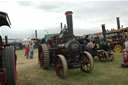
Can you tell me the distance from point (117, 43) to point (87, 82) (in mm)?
9524

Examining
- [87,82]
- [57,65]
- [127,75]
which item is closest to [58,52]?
[57,65]

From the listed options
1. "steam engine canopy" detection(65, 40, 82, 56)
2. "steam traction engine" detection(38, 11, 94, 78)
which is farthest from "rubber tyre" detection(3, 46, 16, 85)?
"steam engine canopy" detection(65, 40, 82, 56)

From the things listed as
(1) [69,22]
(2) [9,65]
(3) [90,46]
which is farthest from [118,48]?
(2) [9,65]

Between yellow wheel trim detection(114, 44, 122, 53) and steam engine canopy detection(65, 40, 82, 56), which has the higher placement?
steam engine canopy detection(65, 40, 82, 56)

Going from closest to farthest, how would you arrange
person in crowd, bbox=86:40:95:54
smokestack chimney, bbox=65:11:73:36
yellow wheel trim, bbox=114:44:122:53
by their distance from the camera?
smokestack chimney, bbox=65:11:73:36, person in crowd, bbox=86:40:95:54, yellow wheel trim, bbox=114:44:122:53

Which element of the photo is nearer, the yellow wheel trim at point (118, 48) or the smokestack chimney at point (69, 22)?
the smokestack chimney at point (69, 22)

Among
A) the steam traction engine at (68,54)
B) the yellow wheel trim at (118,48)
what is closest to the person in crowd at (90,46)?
the steam traction engine at (68,54)

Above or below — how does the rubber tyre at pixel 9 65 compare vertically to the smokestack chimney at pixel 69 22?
below

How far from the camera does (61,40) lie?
5578mm

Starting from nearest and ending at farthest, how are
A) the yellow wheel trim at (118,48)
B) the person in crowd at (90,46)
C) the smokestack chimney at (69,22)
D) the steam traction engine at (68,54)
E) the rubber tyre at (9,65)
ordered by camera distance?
the rubber tyre at (9,65) < the steam traction engine at (68,54) < the smokestack chimney at (69,22) < the person in crowd at (90,46) < the yellow wheel trim at (118,48)

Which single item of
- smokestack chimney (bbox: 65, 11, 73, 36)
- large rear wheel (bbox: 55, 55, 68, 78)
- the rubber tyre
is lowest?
large rear wheel (bbox: 55, 55, 68, 78)

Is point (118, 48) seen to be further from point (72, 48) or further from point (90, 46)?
point (72, 48)

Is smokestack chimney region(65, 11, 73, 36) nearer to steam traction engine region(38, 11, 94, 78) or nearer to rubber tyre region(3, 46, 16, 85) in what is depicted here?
steam traction engine region(38, 11, 94, 78)

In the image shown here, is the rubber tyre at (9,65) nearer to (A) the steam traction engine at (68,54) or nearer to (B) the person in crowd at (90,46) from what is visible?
(A) the steam traction engine at (68,54)
